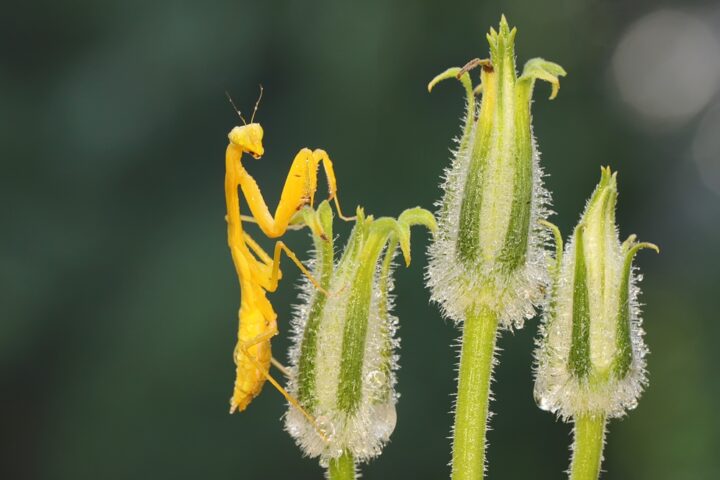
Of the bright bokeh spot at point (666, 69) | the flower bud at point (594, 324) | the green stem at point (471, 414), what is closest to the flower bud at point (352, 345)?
the green stem at point (471, 414)

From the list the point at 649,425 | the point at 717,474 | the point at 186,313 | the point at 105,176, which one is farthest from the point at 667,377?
the point at 105,176

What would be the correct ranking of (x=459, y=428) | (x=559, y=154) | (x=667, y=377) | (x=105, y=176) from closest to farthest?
(x=459, y=428)
(x=105, y=176)
(x=559, y=154)
(x=667, y=377)

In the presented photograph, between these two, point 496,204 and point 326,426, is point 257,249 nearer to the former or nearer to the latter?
point 326,426

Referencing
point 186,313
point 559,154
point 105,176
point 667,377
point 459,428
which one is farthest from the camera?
point 667,377

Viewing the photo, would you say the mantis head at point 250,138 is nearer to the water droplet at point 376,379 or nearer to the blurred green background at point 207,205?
the water droplet at point 376,379

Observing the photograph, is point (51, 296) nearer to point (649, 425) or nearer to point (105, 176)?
point (105, 176)

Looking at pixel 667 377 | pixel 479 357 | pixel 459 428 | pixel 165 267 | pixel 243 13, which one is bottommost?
pixel 459 428
